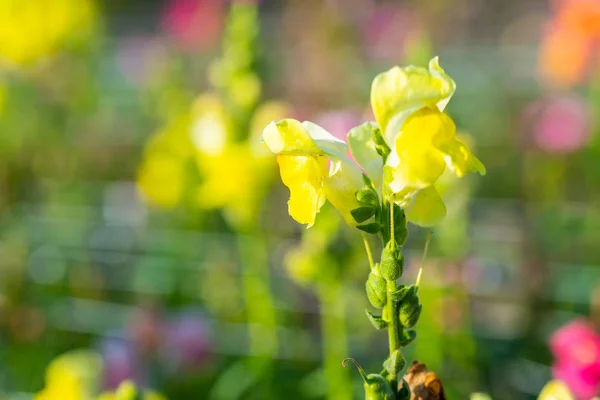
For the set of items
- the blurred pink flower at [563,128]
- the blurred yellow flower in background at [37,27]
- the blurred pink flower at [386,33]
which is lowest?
the blurred pink flower at [563,128]

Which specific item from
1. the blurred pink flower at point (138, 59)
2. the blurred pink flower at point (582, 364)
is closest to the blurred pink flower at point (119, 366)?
the blurred pink flower at point (582, 364)

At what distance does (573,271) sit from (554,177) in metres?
0.45

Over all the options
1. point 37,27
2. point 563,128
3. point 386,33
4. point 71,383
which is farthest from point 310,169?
point 386,33

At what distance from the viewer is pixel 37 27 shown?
2025mm

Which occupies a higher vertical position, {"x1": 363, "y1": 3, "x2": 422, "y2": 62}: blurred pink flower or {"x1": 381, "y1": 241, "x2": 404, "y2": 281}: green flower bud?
{"x1": 363, "y1": 3, "x2": 422, "y2": 62}: blurred pink flower

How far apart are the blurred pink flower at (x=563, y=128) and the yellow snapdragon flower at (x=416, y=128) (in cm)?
153

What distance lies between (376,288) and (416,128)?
114mm

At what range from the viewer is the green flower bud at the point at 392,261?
0.50m

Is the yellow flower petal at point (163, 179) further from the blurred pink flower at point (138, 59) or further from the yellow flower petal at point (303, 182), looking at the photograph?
the blurred pink flower at point (138, 59)

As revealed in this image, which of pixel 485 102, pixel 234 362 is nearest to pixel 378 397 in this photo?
pixel 234 362

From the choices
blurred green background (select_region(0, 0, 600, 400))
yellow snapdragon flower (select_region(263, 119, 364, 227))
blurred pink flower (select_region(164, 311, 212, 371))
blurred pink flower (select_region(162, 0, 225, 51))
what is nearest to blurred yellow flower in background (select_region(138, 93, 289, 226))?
blurred green background (select_region(0, 0, 600, 400))

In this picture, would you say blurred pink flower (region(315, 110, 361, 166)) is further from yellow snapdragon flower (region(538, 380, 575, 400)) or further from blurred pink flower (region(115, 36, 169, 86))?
blurred pink flower (region(115, 36, 169, 86))

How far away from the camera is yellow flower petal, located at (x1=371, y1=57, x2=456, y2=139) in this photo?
0.49 metres

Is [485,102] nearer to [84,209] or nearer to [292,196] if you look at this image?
[84,209]
